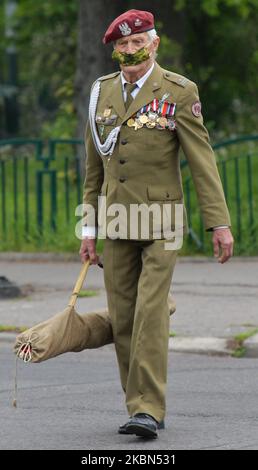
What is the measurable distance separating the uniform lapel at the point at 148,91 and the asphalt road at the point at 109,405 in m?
1.55

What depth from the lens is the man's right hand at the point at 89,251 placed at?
723 centimetres

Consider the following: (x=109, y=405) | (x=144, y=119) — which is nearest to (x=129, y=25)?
(x=144, y=119)

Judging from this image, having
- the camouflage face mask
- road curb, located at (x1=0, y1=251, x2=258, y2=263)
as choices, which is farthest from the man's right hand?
road curb, located at (x1=0, y1=251, x2=258, y2=263)

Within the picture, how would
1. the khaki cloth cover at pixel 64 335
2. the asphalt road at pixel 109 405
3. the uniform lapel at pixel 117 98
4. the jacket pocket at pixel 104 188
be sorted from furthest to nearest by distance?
the jacket pocket at pixel 104 188 → the uniform lapel at pixel 117 98 → the asphalt road at pixel 109 405 → the khaki cloth cover at pixel 64 335

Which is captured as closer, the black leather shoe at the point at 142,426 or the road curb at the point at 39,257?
the black leather shoe at the point at 142,426

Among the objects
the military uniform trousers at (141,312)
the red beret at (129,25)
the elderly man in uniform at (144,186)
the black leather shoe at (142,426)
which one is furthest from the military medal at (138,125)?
the black leather shoe at (142,426)

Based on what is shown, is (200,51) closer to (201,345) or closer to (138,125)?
(201,345)

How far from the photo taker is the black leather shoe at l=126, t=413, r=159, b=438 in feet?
22.5

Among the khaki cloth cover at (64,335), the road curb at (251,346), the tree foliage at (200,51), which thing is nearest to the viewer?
the khaki cloth cover at (64,335)

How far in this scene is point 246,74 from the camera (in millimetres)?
31688

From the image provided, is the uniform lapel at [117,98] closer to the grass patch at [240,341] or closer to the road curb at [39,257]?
the grass patch at [240,341]

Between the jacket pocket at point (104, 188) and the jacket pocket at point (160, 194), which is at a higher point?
the jacket pocket at point (104, 188)

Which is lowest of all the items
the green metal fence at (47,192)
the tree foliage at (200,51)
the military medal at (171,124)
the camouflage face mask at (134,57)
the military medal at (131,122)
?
the military medal at (171,124)

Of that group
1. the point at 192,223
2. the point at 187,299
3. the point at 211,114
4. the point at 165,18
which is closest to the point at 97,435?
the point at 187,299
